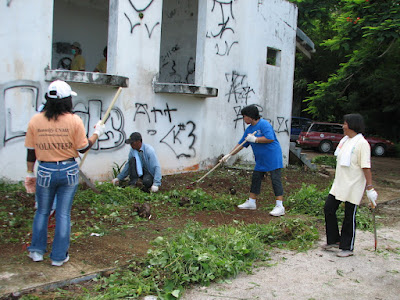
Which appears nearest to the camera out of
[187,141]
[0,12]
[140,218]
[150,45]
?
[140,218]

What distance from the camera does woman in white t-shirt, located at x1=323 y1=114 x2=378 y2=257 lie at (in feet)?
16.1

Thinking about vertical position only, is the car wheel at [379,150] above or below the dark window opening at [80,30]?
below

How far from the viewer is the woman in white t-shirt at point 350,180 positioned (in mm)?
4906

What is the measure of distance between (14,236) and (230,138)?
6471 mm

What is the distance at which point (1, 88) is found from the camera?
6.77 meters

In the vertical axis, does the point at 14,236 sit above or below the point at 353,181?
below

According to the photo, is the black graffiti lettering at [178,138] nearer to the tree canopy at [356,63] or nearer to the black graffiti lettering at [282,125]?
the black graffiti lettering at [282,125]

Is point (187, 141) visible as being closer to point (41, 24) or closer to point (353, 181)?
point (41, 24)

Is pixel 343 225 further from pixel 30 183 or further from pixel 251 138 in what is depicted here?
pixel 30 183

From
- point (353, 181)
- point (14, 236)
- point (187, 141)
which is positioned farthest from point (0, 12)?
point (353, 181)

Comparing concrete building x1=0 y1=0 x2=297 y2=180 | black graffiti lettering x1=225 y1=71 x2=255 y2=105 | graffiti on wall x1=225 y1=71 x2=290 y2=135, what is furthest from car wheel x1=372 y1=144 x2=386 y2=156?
black graffiti lettering x1=225 y1=71 x2=255 y2=105

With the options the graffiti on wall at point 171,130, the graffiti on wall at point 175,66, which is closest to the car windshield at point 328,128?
the graffiti on wall at point 175,66

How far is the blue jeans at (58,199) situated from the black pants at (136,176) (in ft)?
10.1

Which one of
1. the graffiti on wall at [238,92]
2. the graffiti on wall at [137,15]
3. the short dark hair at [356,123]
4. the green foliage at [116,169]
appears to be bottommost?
the green foliage at [116,169]
